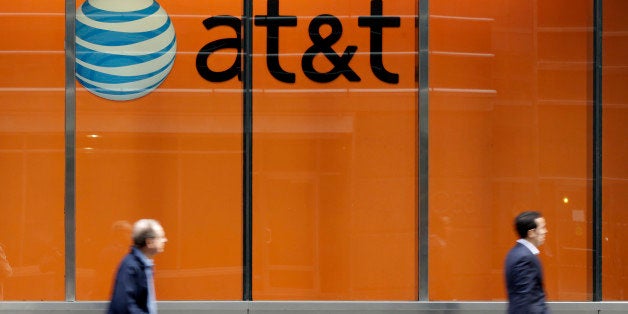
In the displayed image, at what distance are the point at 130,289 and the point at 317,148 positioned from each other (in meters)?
4.17

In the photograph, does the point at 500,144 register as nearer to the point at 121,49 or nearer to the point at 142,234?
the point at 121,49

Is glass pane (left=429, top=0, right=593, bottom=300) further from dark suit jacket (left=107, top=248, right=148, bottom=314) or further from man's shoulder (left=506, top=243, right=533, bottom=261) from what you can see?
dark suit jacket (left=107, top=248, right=148, bottom=314)

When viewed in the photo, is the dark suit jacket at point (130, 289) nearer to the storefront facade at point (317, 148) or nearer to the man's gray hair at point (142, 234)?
the man's gray hair at point (142, 234)

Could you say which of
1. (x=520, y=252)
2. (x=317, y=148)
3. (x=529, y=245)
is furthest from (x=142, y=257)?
(x=317, y=148)

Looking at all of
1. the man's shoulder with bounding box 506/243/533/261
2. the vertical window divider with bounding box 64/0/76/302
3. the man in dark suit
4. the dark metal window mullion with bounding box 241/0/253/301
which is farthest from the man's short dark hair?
the vertical window divider with bounding box 64/0/76/302

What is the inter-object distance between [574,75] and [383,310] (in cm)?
358

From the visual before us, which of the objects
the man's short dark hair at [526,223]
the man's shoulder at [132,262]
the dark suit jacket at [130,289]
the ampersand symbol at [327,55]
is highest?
the ampersand symbol at [327,55]

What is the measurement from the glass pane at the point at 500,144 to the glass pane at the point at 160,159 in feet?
8.06

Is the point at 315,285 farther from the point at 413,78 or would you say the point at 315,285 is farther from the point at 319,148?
the point at 413,78

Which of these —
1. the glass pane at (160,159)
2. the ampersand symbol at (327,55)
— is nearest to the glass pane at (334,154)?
the ampersand symbol at (327,55)

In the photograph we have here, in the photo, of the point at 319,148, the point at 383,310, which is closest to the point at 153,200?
the point at 319,148

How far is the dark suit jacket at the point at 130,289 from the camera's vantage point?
633 centimetres

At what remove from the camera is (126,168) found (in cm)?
1004

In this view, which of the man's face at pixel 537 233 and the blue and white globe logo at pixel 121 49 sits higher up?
the blue and white globe logo at pixel 121 49
